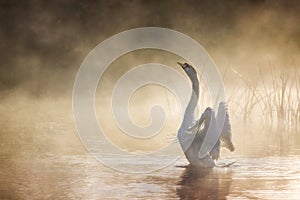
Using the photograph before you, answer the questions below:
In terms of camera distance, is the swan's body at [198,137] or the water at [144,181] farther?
the swan's body at [198,137]

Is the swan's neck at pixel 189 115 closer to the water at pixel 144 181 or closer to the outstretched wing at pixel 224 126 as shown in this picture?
the outstretched wing at pixel 224 126

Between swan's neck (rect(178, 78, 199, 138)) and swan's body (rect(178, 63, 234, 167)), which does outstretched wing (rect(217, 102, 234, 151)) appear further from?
swan's neck (rect(178, 78, 199, 138))

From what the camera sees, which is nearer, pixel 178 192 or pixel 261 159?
pixel 178 192

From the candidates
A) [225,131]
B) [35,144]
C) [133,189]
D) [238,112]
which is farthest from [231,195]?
[238,112]

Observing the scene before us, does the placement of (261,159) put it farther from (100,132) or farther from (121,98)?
(121,98)

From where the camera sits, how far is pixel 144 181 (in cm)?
851

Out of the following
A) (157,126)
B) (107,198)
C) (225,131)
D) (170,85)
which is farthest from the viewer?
(170,85)

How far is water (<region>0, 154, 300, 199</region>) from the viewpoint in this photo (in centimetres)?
768

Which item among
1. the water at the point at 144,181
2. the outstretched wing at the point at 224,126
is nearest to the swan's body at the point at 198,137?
the outstretched wing at the point at 224,126

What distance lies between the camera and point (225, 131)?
10086mm

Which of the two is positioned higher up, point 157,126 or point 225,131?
point 157,126

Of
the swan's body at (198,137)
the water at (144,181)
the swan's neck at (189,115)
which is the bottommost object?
the water at (144,181)

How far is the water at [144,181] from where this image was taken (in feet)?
25.2

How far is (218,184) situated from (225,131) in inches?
69.0
